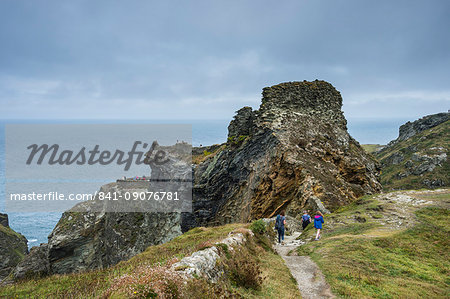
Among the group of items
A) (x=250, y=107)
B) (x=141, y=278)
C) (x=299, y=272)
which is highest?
(x=250, y=107)

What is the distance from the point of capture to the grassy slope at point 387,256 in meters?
10.4

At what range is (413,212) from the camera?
66.7 feet

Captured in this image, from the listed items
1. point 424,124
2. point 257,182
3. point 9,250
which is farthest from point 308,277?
point 424,124

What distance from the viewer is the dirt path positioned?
1061 centimetres

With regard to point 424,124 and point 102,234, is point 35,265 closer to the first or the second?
point 102,234

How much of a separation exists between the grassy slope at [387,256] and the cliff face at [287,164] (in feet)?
31.3

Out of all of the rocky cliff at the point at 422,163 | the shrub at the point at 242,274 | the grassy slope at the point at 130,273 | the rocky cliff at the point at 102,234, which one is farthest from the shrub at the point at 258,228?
the rocky cliff at the point at 422,163

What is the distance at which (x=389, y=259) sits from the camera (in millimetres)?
13477

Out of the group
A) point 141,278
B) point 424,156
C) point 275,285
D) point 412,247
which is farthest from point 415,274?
point 424,156

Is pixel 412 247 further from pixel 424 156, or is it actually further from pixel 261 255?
pixel 424 156

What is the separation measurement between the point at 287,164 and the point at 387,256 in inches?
798

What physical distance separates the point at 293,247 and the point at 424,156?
297 ft

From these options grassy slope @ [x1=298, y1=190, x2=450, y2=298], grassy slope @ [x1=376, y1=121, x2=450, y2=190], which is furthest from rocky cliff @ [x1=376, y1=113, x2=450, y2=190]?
grassy slope @ [x1=298, y1=190, x2=450, y2=298]

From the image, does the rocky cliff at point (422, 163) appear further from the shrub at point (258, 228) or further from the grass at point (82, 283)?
the grass at point (82, 283)
